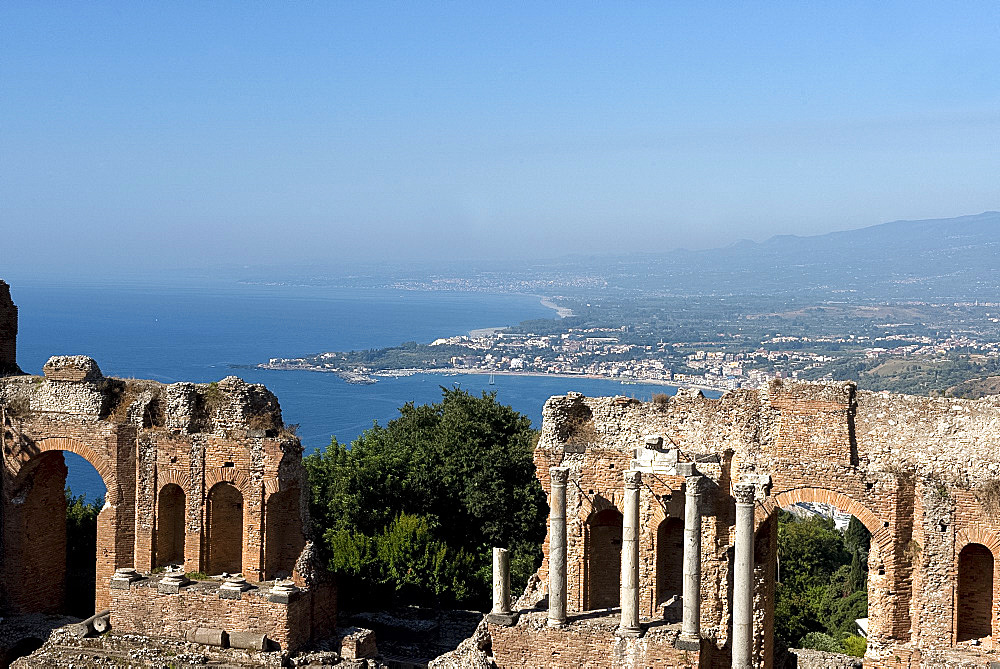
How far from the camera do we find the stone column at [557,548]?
21.4 meters

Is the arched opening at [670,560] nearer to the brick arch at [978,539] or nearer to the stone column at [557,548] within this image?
the stone column at [557,548]

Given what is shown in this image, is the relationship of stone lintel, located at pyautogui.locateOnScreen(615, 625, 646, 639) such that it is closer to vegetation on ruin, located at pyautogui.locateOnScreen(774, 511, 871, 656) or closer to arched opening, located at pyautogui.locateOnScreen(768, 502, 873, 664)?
arched opening, located at pyautogui.locateOnScreen(768, 502, 873, 664)

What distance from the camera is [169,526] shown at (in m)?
24.9

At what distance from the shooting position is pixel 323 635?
23969 mm

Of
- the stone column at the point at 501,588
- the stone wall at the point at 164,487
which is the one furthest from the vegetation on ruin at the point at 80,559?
the stone column at the point at 501,588

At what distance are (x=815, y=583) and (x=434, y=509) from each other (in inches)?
707

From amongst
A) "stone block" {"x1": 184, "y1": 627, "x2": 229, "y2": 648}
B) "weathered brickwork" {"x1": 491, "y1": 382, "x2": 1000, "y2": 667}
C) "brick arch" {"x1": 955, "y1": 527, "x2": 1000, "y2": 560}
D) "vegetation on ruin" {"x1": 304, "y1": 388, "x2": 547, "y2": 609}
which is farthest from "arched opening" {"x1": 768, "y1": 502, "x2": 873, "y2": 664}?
"stone block" {"x1": 184, "y1": 627, "x2": 229, "y2": 648}

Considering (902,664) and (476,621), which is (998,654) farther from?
(476,621)

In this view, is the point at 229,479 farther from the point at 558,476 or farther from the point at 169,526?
the point at 558,476

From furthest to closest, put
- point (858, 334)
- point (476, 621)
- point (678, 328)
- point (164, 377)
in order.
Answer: point (678, 328) → point (858, 334) → point (164, 377) → point (476, 621)

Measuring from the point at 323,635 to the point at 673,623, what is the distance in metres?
7.73

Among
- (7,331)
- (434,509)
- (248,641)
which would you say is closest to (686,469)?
(248,641)

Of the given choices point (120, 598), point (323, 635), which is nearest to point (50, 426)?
point (120, 598)

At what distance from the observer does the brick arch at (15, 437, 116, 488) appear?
24.6 m
